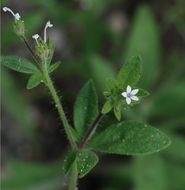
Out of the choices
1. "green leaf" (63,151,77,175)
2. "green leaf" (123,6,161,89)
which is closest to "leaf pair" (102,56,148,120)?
"green leaf" (63,151,77,175)

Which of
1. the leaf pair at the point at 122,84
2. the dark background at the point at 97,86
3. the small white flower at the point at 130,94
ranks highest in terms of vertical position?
the dark background at the point at 97,86

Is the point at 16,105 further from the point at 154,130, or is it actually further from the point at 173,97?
the point at 154,130

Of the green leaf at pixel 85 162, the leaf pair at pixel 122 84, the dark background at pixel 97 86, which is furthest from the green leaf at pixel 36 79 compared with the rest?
the dark background at pixel 97 86

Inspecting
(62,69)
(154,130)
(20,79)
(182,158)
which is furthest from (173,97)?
(154,130)

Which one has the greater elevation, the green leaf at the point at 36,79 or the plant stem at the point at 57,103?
the green leaf at the point at 36,79

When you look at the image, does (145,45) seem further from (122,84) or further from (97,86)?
(122,84)

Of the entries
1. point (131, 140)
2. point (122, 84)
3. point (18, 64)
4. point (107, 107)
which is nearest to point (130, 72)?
point (122, 84)

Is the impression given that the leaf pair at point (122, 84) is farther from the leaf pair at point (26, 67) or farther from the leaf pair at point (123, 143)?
the leaf pair at point (26, 67)

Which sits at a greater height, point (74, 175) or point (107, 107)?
point (107, 107)
